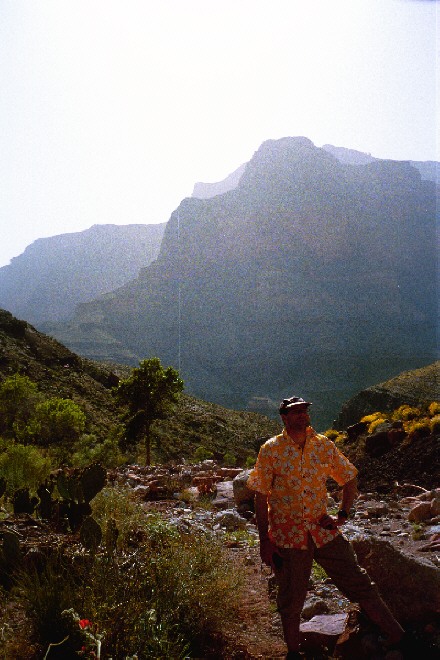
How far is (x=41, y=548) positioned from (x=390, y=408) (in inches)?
1070

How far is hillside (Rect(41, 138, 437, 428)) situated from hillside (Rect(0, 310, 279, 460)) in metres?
68.8


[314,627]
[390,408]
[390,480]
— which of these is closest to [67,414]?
[390,480]

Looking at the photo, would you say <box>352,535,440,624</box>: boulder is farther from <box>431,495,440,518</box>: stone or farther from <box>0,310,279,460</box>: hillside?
<box>0,310,279,460</box>: hillside

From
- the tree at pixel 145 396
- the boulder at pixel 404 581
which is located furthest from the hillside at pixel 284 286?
the boulder at pixel 404 581

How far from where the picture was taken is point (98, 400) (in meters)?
37.2

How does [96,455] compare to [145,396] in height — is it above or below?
below

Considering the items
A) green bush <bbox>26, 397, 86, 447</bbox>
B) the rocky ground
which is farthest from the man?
green bush <bbox>26, 397, 86, 447</bbox>

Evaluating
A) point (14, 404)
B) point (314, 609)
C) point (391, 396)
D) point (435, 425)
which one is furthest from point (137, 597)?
point (391, 396)

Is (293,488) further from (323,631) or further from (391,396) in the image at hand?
(391,396)

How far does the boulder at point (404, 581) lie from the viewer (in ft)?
12.5

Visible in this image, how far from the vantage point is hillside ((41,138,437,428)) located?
428 feet

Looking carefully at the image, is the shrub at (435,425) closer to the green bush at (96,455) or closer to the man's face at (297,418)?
the man's face at (297,418)

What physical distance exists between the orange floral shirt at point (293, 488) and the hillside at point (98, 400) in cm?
2558

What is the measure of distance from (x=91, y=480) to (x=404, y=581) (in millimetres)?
3818
